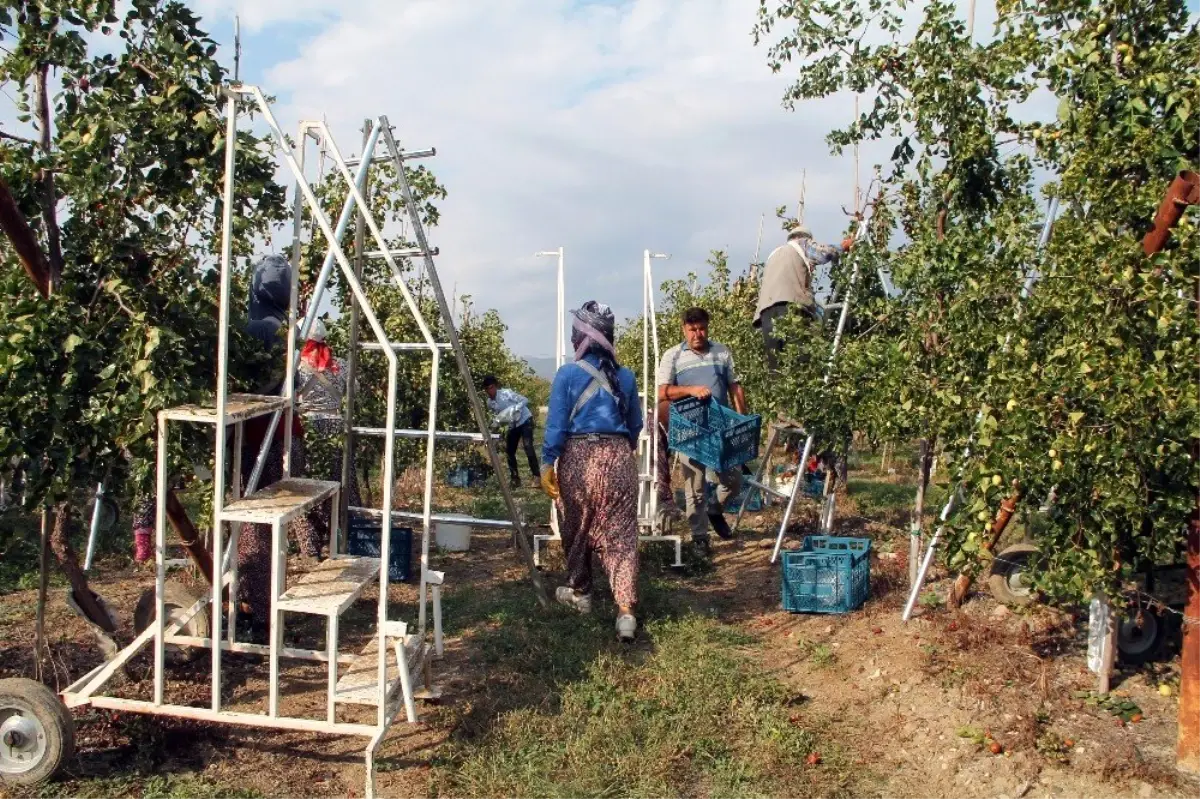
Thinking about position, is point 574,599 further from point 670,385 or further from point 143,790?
point 143,790

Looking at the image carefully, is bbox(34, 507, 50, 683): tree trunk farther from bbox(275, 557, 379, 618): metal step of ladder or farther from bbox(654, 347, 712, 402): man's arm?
bbox(654, 347, 712, 402): man's arm

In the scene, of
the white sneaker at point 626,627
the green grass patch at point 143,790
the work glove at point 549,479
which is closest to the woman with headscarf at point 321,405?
the work glove at point 549,479

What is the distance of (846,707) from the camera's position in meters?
5.04

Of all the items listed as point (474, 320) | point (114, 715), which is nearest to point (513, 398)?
point (474, 320)

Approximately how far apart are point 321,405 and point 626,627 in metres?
3.25

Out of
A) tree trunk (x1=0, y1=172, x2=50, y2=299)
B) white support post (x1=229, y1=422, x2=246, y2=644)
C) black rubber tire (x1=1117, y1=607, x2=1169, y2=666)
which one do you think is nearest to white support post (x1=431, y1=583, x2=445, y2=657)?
white support post (x1=229, y1=422, x2=246, y2=644)

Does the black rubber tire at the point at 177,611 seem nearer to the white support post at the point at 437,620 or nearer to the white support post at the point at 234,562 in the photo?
the white support post at the point at 234,562

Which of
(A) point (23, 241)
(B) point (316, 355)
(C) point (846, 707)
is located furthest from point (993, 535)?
(B) point (316, 355)

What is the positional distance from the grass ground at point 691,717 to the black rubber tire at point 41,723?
0.07 metres

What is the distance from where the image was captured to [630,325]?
1706cm

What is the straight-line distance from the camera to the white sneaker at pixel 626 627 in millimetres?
5832

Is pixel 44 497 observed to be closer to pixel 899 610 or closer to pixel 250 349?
pixel 250 349

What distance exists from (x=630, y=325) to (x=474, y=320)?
15.6ft

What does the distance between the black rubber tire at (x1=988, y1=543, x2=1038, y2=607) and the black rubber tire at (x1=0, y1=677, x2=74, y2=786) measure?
184 inches
